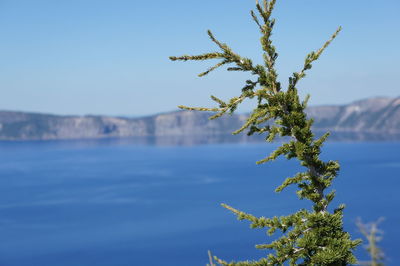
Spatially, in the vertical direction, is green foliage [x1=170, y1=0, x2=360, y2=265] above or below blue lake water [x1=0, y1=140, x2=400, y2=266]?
above

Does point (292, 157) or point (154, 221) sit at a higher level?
point (292, 157)

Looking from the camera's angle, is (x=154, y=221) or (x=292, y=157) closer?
(x=292, y=157)

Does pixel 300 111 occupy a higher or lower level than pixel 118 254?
higher

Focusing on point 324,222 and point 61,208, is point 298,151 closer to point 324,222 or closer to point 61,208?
point 324,222

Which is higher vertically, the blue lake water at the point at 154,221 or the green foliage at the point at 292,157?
the green foliage at the point at 292,157

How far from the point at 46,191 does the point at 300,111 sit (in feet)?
666

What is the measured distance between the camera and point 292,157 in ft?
33.4

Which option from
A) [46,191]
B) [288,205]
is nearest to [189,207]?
[288,205]

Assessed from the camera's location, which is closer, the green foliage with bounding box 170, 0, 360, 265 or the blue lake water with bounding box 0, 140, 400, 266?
the green foliage with bounding box 170, 0, 360, 265

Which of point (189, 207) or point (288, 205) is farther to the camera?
point (189, 207)

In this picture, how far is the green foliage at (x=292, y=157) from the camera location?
9.88 metres

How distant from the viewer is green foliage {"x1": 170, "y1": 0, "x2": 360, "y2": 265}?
32.4ft

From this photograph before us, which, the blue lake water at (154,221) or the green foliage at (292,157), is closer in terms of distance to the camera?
the green foliage at (292,157)

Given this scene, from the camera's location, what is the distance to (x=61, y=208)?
163 m
